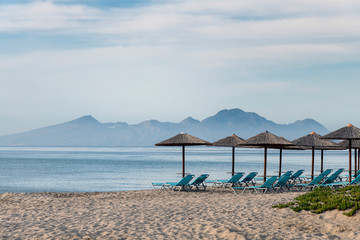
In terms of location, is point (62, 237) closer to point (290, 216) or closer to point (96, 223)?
point (96, 223)

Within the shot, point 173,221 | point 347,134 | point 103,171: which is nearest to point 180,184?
point 173,221

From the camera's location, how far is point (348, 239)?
6.55m

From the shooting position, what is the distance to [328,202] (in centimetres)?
809

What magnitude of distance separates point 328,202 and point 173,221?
104 inches

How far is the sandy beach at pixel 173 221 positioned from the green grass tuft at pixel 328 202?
0.51ft

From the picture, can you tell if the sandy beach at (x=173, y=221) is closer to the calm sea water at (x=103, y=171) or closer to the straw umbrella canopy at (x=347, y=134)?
the straw umbrella canopy at (x=347, y=134)

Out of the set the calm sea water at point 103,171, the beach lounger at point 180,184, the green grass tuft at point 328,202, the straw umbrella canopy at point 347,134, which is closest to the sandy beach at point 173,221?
the green grass tuft at point 328,202

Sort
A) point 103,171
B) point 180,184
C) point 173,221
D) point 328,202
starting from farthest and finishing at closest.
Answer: point 103,171
point 180,184
point 328,202
point 173,221

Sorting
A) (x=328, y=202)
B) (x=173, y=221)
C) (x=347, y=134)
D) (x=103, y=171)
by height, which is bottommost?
(x=103, y=171)

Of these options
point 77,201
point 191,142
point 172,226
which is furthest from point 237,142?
point 172,226

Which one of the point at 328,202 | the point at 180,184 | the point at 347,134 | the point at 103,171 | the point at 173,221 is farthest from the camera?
the point at 103,171

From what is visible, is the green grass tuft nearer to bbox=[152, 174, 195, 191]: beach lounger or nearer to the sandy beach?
the sandy beach

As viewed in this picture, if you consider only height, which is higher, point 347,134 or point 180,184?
point 347,134

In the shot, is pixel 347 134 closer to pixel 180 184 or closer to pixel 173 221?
pixel 180 184
